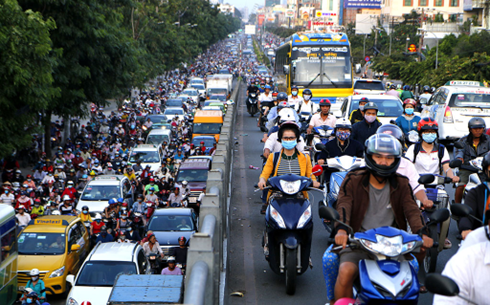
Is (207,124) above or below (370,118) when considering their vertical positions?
below

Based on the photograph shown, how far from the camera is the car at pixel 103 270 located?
36.4ft

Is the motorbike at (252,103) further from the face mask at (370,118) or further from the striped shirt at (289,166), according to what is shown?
the striped shirt at (289,166)

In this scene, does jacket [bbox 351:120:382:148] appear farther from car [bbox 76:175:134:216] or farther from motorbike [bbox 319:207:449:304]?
car [bbox 76:175:134:216]

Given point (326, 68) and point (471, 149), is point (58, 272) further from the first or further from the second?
point (326, 68)

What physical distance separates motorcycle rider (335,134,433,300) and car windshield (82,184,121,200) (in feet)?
44.9

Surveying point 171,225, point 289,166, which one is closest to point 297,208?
point 289,166

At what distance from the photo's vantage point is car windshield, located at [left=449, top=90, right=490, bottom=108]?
19.5 m

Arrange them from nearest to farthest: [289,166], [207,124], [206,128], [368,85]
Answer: [289,166] < [206,128] < [207,124] < [368,85]

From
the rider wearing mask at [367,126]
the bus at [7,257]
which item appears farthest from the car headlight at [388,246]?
the bus at [7,257]

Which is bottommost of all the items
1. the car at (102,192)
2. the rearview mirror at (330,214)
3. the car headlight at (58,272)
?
the car at (102,192)

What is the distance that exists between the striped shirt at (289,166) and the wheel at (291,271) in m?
1.33

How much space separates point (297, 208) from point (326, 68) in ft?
63.6

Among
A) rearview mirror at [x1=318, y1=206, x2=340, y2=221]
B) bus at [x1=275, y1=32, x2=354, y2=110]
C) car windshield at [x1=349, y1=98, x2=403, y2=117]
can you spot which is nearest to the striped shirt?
rearview mirror at [x1=318, y1=206, x2=340, y2=221]

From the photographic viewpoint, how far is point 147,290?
7.16 m
